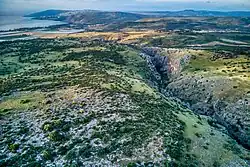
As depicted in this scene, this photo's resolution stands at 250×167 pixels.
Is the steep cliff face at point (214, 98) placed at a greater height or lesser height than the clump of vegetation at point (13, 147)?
lesser

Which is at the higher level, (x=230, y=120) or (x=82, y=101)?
(x=82, y=101)

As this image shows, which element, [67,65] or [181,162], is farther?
[67,65]

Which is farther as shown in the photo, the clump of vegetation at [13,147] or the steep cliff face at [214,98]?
the steep cliff face at [214,98]

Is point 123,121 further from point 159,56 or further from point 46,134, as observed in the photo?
point 159,56

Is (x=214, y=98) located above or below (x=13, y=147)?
below

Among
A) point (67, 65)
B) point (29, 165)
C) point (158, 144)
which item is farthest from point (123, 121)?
point (67, 65)

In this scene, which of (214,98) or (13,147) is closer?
(13,147)

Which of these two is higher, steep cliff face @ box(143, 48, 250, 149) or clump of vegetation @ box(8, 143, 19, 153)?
clump of vegetation @ box(8, 143, 19, 153)

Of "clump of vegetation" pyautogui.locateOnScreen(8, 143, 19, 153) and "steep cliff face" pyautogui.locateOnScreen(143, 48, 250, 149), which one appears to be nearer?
"clump of vegetation" pyautogui.locateOnScreen(8, 143, 19, 153)
